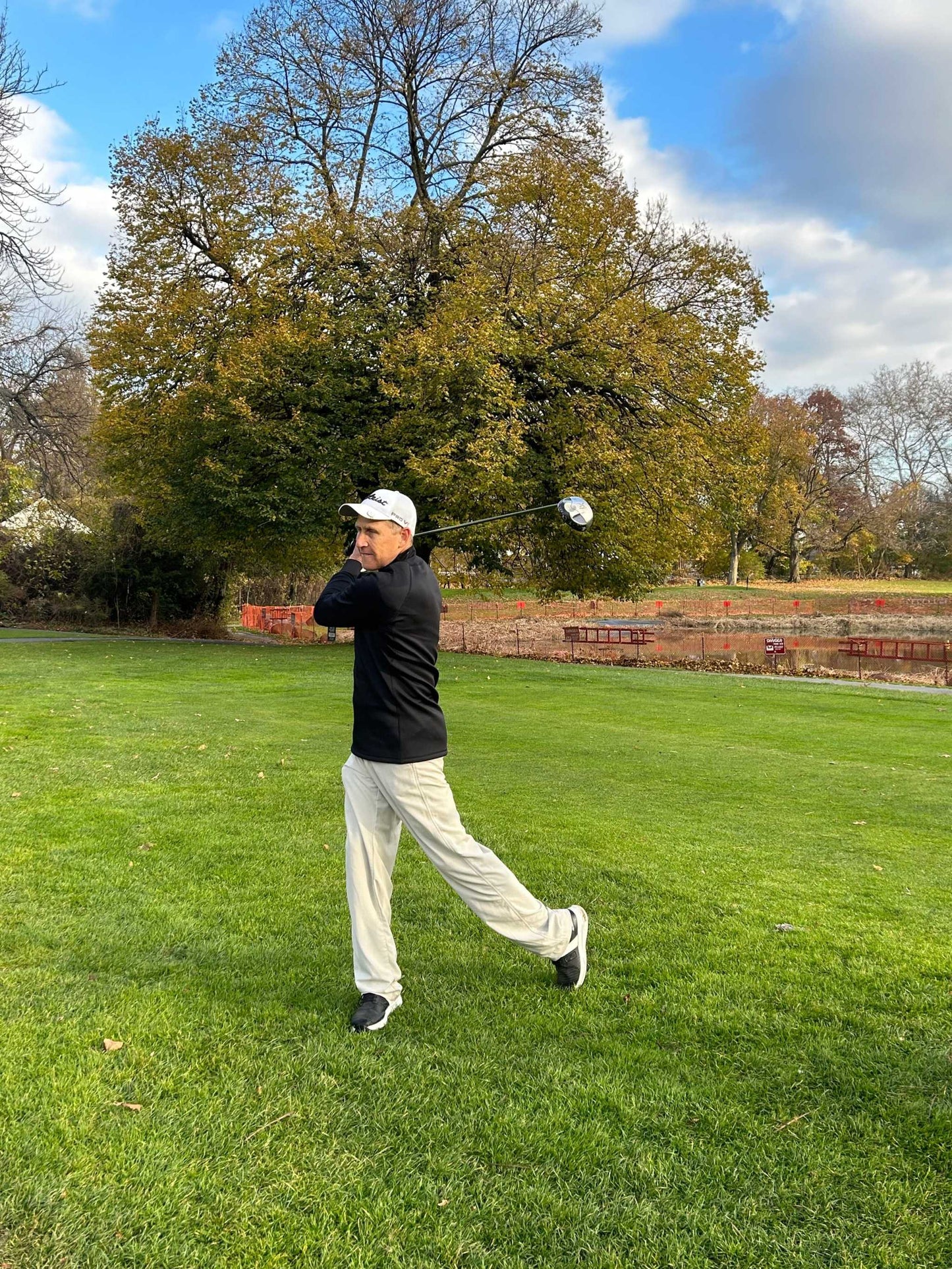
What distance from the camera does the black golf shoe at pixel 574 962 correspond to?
3984 mm

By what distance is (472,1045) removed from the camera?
3.47 m

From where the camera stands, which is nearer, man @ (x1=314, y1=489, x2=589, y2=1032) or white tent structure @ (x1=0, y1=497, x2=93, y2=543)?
man @ (x1=314, y1=489, x2=589, y2=1032)

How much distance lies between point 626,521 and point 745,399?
7181 mm

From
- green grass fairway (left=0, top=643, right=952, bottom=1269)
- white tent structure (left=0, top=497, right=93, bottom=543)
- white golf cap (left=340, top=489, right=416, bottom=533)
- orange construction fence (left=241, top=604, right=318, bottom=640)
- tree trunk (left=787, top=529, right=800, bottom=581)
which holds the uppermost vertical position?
tree trunk (left=787, top=529, right=800, bottom=581)

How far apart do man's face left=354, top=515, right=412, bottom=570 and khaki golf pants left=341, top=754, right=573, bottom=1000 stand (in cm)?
86

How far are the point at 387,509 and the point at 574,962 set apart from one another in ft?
7.35

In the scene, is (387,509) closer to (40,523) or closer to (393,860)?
(393,860)

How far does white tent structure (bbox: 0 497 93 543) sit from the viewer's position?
32156 mm

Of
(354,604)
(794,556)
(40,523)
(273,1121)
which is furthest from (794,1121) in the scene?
(794,556)

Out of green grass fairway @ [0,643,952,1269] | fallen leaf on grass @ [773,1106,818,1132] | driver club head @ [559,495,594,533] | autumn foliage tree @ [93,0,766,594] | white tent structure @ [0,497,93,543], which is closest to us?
green grass fairway @ [0,643,952,1269]

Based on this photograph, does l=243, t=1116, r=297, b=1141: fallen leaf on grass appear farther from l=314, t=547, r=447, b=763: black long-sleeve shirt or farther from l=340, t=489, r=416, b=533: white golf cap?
l=340, t=489, r=416, b=533: white golf cap

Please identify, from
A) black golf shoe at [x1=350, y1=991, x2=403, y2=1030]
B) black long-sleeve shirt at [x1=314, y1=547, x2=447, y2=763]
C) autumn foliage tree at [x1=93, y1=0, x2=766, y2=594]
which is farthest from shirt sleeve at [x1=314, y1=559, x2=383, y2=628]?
autumn foliage tree at [x1=93, y1=0, x2=766, y2=594]

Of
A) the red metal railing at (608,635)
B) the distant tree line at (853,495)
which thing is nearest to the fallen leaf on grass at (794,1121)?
the red metal railing at (608,635)

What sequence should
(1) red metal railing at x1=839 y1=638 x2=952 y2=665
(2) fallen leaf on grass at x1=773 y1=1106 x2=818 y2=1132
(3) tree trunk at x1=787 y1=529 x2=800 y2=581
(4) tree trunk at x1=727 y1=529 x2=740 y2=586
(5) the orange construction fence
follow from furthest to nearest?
(3) tree trunk at x1=787 y1=529 x2=800 y2=581
(4) tree trunk at x1=727 y1=529 x2=740 y2=586
(5) the orange construction fence
(1) red metal railing at x1=839 y1=638 x2=952 y2=665
(2) fallen leaf on grass at x1=773 y1=1106 x2=818 y2=1132
